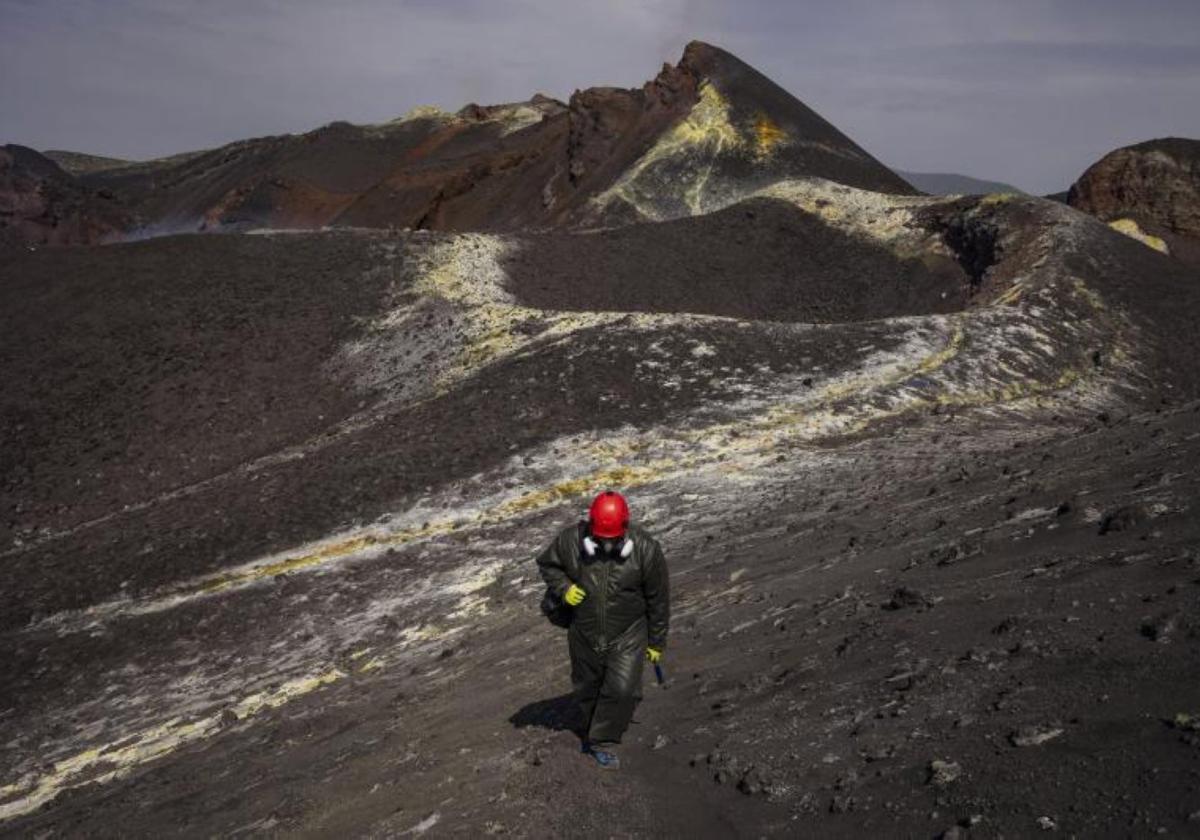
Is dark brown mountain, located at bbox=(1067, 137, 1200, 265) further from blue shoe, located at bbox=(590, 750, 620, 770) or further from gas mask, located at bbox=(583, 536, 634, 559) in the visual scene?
blue shoe, located at bbox=(590, 750, 620, 770)

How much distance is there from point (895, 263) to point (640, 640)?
2290 cm

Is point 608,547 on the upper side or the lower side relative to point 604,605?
upper

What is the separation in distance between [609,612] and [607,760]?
2.83ft

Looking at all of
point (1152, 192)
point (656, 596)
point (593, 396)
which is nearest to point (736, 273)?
point (593, 396)

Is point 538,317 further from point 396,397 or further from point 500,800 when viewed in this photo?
point 500,800

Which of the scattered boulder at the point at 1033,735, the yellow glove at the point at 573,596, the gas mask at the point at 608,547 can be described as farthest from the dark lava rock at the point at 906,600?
the yellow glove at the point at 573,596

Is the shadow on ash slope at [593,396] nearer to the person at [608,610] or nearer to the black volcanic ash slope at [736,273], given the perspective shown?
the black volcanic ash slope at [736,273]

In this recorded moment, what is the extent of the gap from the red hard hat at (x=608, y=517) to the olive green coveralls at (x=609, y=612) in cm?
12

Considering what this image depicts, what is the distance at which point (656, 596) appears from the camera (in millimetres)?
6195

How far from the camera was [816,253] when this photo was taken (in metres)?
28.3

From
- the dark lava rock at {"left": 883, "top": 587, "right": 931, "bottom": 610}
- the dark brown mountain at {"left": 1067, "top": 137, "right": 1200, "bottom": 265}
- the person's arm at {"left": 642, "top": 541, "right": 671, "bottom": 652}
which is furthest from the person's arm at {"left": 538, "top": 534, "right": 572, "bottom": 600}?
the dark brown mountain at {"left": 1067, "top": 137, "right": 1200, "bottom": 265}

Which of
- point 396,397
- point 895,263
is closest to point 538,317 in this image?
point 396,397

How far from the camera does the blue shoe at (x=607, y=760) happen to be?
6000mm

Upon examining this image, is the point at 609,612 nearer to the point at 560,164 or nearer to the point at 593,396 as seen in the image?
the point at 593,396
